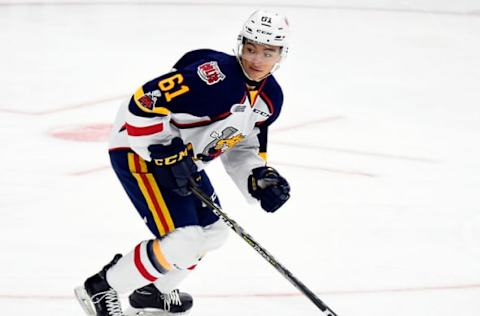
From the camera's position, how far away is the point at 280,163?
491 cm

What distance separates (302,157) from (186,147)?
206 centimetres

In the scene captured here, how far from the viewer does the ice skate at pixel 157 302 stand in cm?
336

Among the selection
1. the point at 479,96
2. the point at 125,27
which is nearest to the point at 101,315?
the point at 479,96

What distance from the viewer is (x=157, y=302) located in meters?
3.39

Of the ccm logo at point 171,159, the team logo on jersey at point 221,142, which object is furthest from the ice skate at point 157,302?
the ccm logo at point 171,159

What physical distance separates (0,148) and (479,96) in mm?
2907

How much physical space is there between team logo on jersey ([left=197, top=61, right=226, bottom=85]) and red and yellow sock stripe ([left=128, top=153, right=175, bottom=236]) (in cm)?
35

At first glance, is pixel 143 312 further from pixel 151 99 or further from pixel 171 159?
pixel 151 99

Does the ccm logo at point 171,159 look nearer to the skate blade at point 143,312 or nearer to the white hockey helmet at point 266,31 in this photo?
the white hockey helmet at point 266,31

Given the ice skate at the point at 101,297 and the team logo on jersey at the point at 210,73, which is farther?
the ice skate at the point at 101,297

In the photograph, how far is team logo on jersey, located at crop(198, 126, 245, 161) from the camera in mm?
3104

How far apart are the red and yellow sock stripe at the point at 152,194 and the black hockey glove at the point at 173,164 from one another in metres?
0.09

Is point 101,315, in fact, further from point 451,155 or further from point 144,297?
point 451,155

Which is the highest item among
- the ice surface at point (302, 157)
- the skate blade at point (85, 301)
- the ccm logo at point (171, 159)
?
the ccm logo at point (171, 159)
